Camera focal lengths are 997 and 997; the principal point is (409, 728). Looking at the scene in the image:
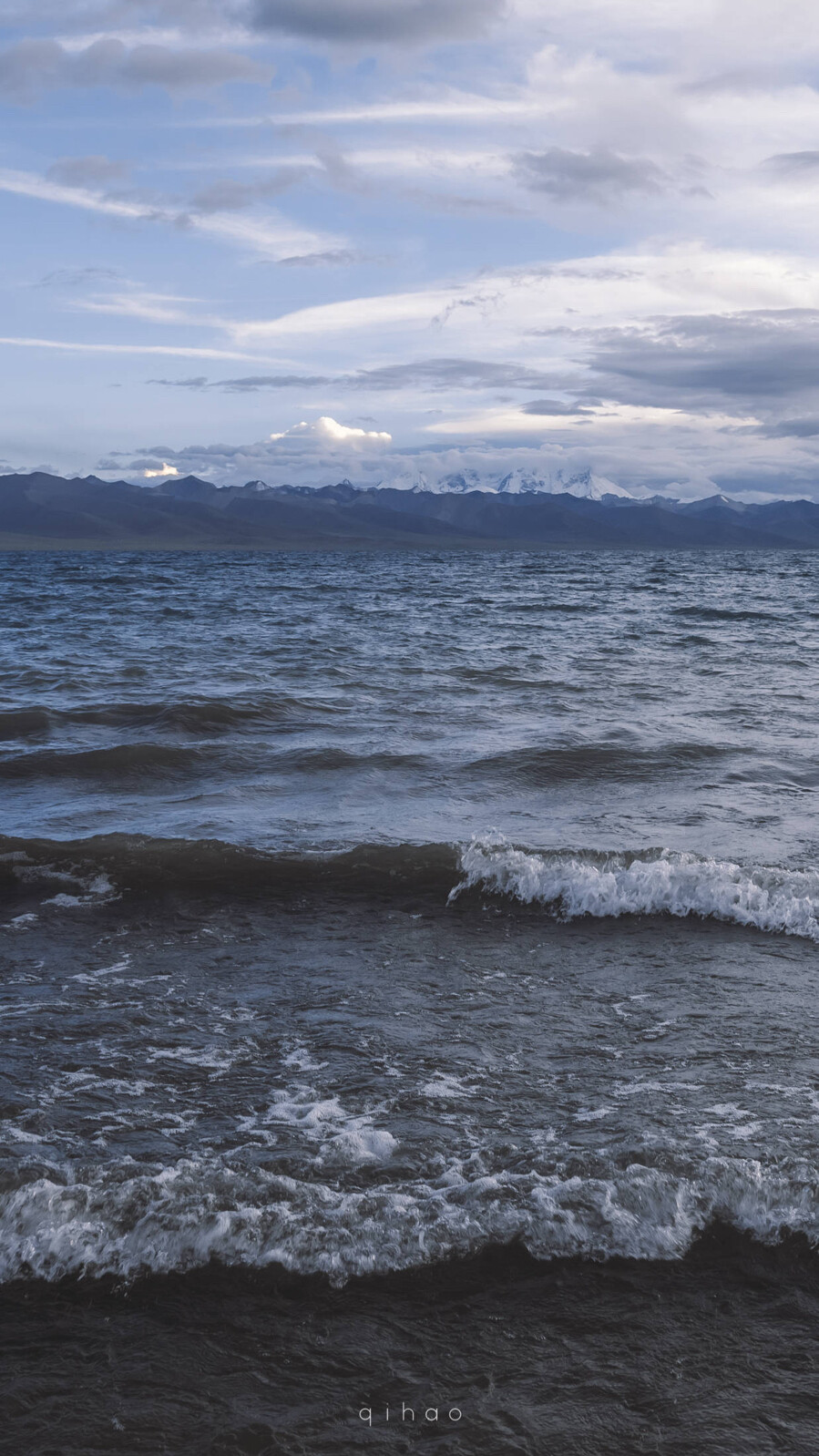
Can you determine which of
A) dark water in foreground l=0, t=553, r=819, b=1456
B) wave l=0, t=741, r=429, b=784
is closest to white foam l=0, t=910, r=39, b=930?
dark water in foreground l=0, t=553, r=819, b=1456

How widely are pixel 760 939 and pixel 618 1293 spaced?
13.2 feet

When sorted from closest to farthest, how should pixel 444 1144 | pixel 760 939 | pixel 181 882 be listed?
pixel 444 1144 < pixel 760 939 < pixel 181 882

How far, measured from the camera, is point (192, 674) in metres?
20.9

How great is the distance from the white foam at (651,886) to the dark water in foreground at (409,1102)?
0.09ft

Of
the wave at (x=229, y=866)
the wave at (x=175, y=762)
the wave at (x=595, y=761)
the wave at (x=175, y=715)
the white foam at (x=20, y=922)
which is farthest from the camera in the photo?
the wave at (x=175, y=715)

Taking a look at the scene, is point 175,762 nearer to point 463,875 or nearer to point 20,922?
point 20,922

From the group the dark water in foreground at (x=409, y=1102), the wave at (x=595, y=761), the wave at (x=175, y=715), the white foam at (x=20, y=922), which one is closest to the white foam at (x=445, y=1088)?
the dark water in foreground at (x=409, y=1102)

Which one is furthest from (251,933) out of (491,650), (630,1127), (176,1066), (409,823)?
(491,650)

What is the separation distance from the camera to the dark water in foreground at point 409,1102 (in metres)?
3.54

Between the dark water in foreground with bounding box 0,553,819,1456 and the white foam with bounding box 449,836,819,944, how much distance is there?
0.03 meters

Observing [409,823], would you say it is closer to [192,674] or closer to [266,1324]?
[266,1324]

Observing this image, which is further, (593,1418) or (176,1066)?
(176,1066)

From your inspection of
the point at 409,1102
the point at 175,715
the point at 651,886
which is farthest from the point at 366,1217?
the point at 175,715

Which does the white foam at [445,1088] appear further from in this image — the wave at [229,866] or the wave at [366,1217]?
the wave at [229,866]
